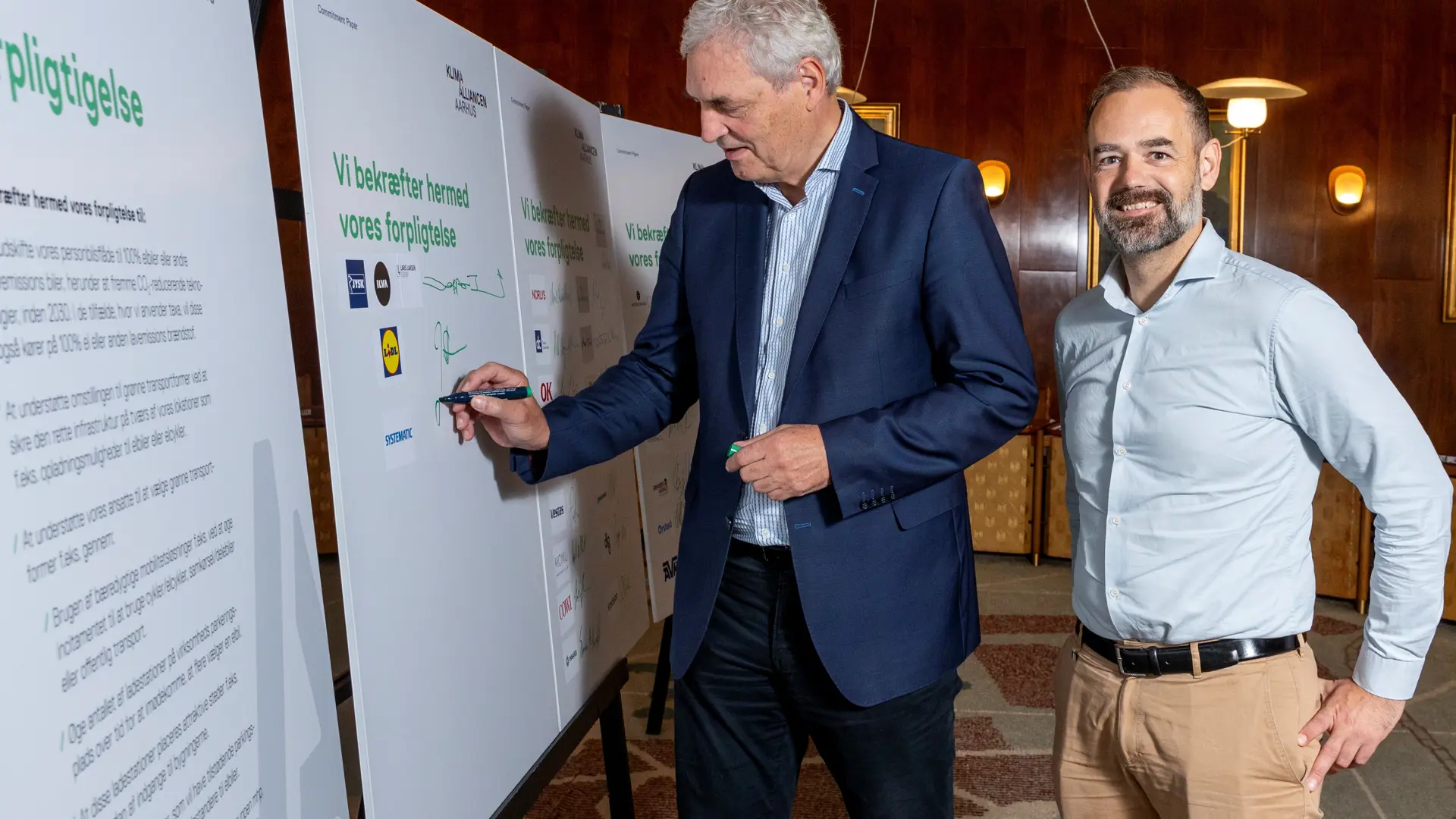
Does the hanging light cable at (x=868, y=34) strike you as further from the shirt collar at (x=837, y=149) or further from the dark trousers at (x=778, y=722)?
the dark trousers at (x=778, y=722)

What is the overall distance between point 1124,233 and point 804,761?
2429 millimetres

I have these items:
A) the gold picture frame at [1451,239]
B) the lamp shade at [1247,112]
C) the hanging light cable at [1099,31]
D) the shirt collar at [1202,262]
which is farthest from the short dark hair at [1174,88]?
the gold picture frame at [1451,239]

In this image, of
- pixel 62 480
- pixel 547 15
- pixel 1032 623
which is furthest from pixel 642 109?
pixel 62 480

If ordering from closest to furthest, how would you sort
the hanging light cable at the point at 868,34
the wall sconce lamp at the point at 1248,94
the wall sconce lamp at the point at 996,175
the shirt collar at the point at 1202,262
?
the shirt collar at the point at 1202,262, the wall sconce lamp at the point at 1248,94, the hanging light cable at the point at 868,34, the wall sconce lamp at the point at 996,175

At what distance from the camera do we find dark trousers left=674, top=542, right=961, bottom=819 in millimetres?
1763

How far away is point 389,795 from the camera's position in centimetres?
145

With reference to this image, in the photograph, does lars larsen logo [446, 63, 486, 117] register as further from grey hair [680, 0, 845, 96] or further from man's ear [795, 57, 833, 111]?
man's ear [795, 57, 833, 111]

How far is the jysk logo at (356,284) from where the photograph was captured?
1.40 meters

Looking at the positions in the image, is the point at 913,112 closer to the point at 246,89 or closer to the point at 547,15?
the point at 547,15

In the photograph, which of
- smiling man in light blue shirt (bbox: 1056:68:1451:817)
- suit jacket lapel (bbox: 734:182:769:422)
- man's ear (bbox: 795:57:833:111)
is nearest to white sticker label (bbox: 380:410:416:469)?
suit jacket lapel (bbox: 734:182:769:422)

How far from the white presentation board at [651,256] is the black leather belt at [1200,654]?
1.38m

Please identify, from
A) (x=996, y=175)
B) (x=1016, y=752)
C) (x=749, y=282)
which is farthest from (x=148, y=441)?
(x=996, y=175)

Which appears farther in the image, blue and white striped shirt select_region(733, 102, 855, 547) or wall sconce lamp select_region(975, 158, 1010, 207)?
wall sconce lamp select_region(975, 158, 1010, 207)

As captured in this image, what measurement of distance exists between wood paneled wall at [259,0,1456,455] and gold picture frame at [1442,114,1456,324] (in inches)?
1.7
